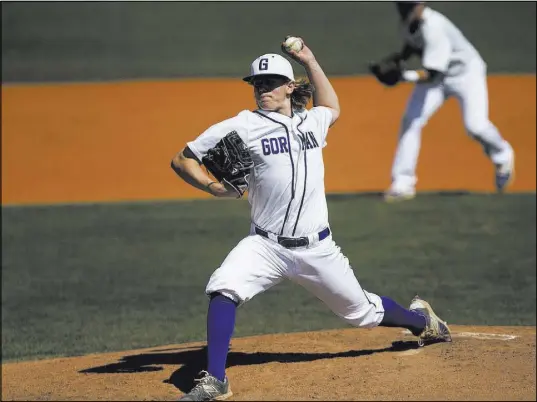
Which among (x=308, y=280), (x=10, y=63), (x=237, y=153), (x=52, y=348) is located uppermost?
(x=10, y=63)

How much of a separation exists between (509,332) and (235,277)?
2.16 meters

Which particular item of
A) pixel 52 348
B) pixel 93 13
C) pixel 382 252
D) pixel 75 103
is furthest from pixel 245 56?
pixel 52 348

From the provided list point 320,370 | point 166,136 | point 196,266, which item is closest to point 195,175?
point 320,370

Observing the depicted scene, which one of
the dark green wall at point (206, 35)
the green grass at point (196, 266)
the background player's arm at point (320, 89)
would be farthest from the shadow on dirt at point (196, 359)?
the dark green wall at point (206, 35)

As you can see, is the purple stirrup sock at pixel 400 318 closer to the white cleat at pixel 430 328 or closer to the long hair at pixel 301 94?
the white cleat at pixel 430 328

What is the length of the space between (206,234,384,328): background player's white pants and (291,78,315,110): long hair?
73 centimetres

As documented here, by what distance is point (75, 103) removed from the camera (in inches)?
669

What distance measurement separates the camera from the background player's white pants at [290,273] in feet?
18.0

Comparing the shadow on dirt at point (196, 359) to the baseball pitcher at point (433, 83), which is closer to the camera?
the shadow on dirt at point (196, 359)

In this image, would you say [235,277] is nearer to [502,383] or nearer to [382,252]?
[502,383]

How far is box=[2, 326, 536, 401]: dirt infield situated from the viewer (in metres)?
5.43

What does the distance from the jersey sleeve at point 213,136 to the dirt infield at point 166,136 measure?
22.9ft

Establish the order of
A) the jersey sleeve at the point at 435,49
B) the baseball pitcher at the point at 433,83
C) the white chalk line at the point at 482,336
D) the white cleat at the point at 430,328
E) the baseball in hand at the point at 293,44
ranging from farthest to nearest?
the baseball pitcher at the point at 433,83 < the jersey sleeve at the point at 435,49 < the white chalk line at the point at 482,336 < the white cleat at the point at 430,328 < the baseball in hand at the point at 293,44

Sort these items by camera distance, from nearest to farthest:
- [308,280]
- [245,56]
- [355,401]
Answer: [355,401] → [308,280] → [245,56]
